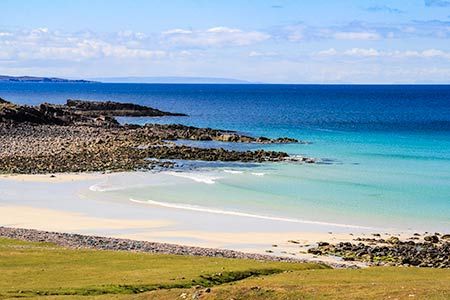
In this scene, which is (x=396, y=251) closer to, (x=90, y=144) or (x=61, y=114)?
(x=90, y=144)

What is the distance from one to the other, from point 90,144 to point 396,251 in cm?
5440

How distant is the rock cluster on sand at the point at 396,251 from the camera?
113ft

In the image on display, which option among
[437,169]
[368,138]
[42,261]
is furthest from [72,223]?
[368,138]

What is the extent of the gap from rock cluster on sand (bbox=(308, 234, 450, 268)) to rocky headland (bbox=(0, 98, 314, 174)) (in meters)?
33.4

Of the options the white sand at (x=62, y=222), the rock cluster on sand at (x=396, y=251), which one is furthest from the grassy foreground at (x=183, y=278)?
the white sand at (x=62, y=222)

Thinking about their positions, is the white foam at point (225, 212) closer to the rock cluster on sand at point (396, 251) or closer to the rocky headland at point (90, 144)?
the rock cluster on sand at point (396, 251)

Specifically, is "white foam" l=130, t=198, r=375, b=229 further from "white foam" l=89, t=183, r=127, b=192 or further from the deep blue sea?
"white foam" l=89, t=183, r=127, b=192

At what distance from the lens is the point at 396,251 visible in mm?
36250

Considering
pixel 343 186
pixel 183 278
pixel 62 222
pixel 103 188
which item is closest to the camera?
pixel 183 278

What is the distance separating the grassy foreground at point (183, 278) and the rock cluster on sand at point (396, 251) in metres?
4.83

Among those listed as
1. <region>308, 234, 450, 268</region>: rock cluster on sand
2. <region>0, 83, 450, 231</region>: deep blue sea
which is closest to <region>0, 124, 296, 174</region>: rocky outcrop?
<region>0, 83, 450, 231</region>: deep blue sea

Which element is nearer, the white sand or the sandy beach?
the sandy beach

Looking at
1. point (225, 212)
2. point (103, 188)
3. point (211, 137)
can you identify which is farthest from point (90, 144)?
point (225, 212)

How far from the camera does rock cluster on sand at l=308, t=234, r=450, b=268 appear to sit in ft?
113
